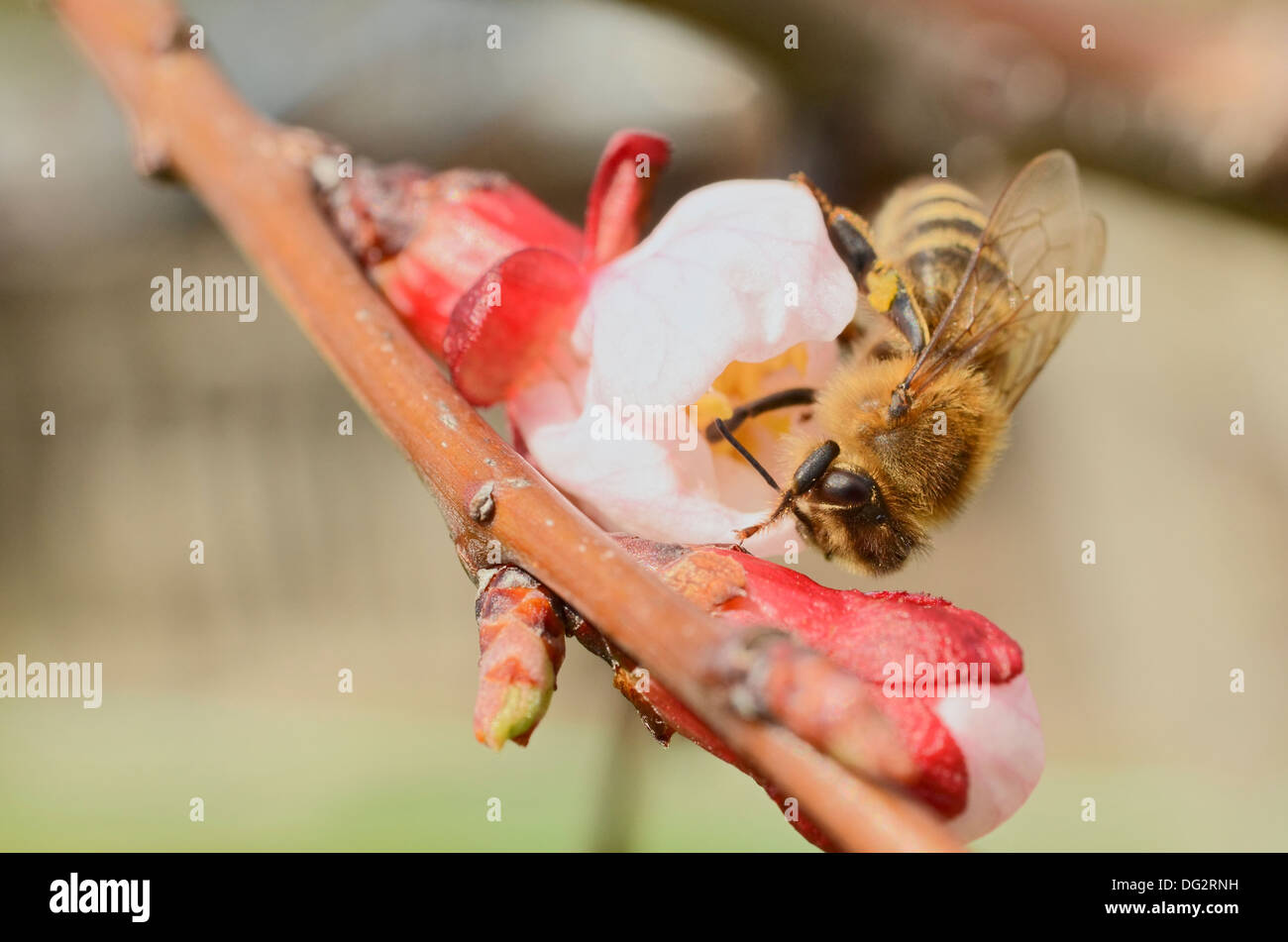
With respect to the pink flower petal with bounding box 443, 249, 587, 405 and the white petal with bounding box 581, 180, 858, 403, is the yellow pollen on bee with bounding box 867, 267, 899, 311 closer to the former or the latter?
the white petal with bounding box 581, 180, 858, 403

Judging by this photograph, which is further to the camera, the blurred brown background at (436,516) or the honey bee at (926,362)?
the blurred brown background at (436,516)

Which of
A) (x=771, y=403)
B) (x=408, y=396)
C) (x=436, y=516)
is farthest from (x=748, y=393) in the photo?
(x=436, y=516)

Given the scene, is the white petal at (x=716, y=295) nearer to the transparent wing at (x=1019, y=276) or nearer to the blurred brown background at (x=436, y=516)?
the transparent wing at (x=1019, y=276)

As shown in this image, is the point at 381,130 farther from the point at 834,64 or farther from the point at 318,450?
the point at 834,64

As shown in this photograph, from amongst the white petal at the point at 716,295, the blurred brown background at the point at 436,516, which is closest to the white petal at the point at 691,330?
the white petal at the point at 716,295

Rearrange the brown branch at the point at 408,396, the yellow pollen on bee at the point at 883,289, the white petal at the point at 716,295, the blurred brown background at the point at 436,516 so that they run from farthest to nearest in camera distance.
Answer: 1. the blurred brown background at the point at 436,516
2. the yellow pollen on bee at the point at 883,289
3. the white petal at the point at 716,295
4. the brown branch at the point at 408,396

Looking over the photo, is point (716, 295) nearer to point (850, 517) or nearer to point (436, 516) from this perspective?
point (850, 517)

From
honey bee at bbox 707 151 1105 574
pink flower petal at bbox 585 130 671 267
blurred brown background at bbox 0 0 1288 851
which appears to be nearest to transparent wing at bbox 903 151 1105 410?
honey bee at bbox 707 151 1105 574

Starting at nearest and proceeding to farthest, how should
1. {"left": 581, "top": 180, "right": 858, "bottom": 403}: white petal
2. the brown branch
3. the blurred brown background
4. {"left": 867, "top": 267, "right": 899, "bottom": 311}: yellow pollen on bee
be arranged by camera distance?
the brown branch
{"left": 581, "top": 180, "right": 858, "bottom": 403}: white petal
{"left": 867, "top": 267, "right": 899, "bottom": 311}: yellow pollen on bee
the blurred brown background
